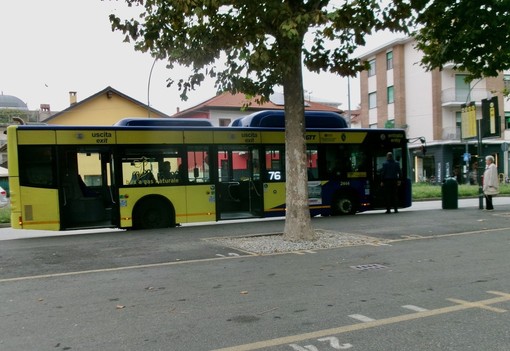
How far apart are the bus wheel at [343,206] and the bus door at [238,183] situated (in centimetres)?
272

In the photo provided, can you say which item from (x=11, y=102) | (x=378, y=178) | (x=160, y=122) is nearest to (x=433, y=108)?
(x=378, y=178)

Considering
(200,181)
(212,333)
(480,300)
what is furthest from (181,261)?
(200,181)

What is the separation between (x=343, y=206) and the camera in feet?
51.2

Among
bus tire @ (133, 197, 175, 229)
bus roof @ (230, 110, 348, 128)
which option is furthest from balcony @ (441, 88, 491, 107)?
bus tire @ (133, 197, 175, 229)

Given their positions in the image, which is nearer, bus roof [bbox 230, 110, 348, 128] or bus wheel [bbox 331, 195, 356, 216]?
bus roof [bbox 230, 110, 348, 128]

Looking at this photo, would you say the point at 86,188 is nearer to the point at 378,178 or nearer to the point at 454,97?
the point at 378,178

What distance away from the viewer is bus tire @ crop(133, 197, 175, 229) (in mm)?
12909

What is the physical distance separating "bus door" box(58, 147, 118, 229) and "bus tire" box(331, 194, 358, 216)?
6.97 metres

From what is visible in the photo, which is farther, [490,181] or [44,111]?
[44,111]

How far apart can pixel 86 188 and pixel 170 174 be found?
2.25 meters

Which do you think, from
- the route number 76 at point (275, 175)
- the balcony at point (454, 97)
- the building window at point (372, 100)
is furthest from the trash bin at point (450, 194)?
the building window at point (372, 100)

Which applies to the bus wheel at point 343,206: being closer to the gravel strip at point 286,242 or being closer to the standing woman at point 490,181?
the standing woman at point 490,181

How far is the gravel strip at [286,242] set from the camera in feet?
29.9

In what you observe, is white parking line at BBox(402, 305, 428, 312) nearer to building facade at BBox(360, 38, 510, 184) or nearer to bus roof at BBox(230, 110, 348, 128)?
bus roof at BBox(230, 110, 348, 128)
